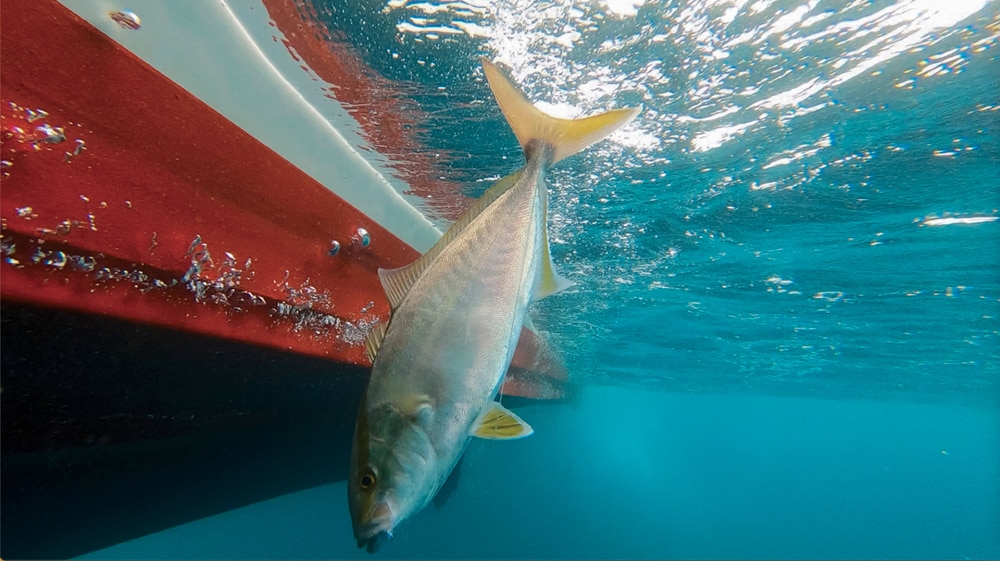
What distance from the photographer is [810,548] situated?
74.8m

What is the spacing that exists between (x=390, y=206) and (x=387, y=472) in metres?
8.65

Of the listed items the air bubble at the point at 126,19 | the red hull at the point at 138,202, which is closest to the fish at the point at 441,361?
the red hull at the point at 138,202

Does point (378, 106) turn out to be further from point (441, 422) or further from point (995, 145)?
point (995, 145)

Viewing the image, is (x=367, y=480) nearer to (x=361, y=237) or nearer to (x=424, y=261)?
(x=424, y=261)

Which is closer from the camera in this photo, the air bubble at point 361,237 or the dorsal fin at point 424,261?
the dorsal fin at point 424,261

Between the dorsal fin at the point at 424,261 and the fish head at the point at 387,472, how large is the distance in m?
0.45

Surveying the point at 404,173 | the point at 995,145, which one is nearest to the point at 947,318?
the point at 995,145

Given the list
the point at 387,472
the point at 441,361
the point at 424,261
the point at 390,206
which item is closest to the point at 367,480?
the point at 387,472

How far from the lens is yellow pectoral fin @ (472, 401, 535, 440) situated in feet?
5.57

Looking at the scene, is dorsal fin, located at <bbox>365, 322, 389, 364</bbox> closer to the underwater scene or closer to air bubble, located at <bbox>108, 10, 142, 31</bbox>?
the underwater scene

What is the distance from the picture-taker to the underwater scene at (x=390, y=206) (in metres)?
1.94

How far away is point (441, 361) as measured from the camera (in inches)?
63.6

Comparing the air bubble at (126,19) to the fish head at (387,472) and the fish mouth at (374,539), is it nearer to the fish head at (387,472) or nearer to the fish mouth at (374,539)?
the fish head at (387,472)

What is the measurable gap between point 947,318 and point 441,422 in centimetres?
2165
